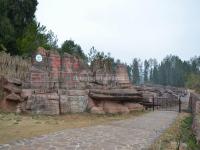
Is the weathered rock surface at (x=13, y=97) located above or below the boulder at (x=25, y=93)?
below

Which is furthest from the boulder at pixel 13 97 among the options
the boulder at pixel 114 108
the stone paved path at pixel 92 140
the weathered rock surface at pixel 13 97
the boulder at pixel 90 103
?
the stone paved path at pixel 92 140

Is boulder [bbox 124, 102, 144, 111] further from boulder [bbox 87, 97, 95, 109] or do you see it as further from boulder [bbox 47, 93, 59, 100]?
boulder [bbox 47, 93, 59, 100]

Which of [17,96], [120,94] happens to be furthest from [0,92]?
[120,94]

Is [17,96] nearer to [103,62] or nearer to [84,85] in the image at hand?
[84,85]

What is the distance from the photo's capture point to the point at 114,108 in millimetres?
19328

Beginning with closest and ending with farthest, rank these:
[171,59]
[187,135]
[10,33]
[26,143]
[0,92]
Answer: [26,143], [187,135], [0,92], [10,33], [171,59]

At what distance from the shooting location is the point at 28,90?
55.2 ft

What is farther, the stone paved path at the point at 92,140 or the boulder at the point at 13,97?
the boulder at the point at 13,97

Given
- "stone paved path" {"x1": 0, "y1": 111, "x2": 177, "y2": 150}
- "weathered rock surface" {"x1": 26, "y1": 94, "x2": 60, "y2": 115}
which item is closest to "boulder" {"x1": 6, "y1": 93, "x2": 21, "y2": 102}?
"weathered rock surface" {"x1": 26, "y1": 94, "x2": 60, "y2": 115}

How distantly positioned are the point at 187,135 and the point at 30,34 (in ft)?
79.2

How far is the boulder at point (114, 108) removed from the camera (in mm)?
19080

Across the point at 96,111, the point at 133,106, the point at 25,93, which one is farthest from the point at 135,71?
the point at 25,93

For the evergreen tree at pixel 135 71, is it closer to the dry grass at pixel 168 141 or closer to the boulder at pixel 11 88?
the boulder at pixel 11 88

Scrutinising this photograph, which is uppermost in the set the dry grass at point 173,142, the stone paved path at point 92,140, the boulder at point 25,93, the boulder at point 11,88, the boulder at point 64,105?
the boulder at point 11,88
